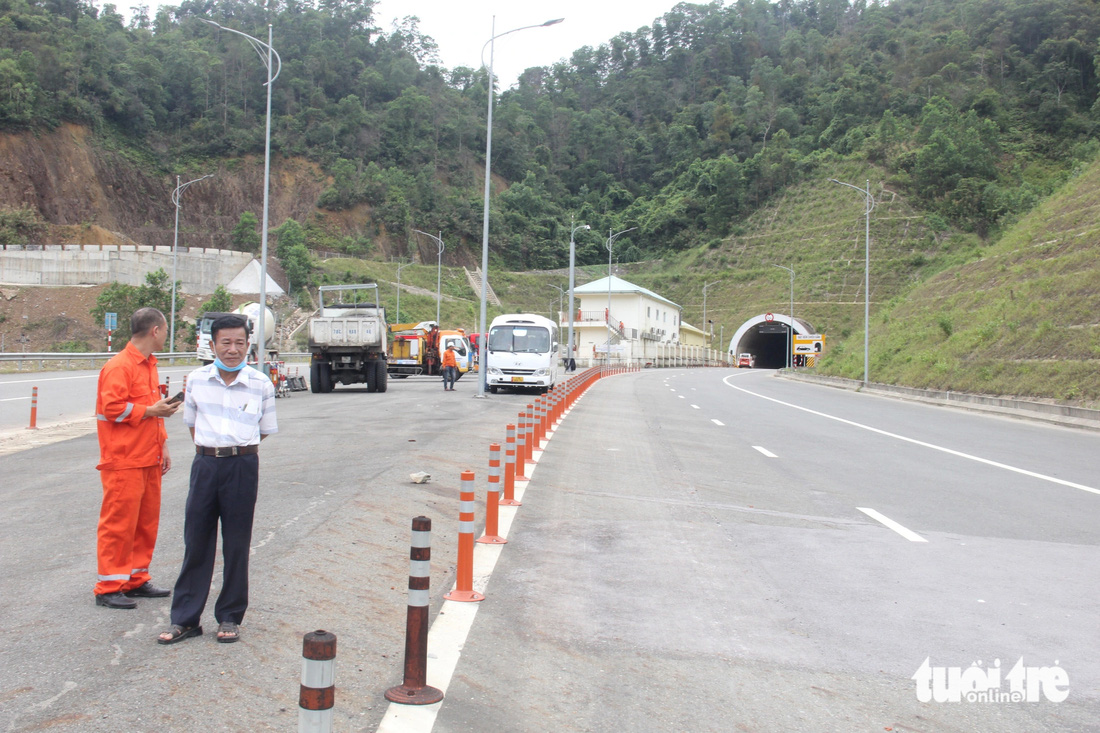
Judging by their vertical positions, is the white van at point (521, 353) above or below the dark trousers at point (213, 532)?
above

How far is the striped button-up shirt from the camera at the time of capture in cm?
505

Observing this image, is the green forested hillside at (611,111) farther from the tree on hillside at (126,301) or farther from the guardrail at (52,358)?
the guardrail at (52,358)

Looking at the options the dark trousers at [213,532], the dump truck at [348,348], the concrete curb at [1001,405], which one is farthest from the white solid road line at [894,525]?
the dump truck at [348,348]

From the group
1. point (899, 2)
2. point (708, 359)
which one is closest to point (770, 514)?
point (708, 359)

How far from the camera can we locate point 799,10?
543 ft

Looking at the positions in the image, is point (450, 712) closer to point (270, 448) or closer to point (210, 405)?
point (210, 405)

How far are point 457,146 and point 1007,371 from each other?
105314 millimetres

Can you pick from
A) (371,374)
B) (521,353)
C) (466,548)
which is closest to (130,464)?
(466,548)

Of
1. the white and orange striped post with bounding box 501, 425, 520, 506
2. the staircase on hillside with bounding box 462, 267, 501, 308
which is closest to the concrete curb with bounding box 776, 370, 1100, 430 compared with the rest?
the white and orange striped post with bounding box 501, 425, 520, 506

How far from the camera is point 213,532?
514 centimetres

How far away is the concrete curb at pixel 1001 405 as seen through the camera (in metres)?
22.4

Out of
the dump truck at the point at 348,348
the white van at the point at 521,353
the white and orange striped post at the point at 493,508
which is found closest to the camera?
the white and orange striped post at the point at 493,508

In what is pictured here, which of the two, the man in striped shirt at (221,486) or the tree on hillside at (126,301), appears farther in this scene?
the tree on hillside at (126,301)

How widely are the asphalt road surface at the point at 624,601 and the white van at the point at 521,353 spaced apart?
17469 mm
